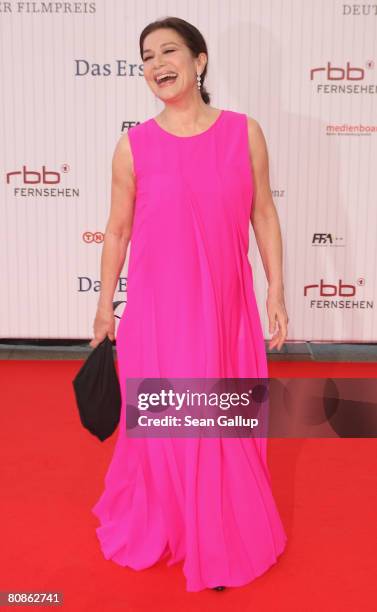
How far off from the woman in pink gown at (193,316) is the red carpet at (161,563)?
0.11 meters

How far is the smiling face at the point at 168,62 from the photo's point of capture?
7.03 ft

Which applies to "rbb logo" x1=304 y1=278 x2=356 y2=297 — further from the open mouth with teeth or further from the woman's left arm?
the open mouth with teeth

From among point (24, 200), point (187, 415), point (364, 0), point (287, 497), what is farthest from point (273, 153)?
point (187, 415)

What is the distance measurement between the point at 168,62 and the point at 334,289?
3066 millimetres

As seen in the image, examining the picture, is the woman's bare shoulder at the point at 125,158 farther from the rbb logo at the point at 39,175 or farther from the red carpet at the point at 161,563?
the rbb logo at the point at 39,175

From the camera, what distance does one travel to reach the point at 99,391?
2.35 m

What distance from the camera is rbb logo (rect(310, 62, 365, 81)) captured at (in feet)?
15.3

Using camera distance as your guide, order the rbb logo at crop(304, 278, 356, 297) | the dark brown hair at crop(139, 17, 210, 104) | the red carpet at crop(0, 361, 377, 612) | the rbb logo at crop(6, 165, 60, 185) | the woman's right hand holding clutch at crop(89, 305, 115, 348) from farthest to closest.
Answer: the rbb logo at crop(304, 278, 356, 297), the rbb logo at crop(6, 165, 60, 185), the woman's right hand holding clutch at crop(89, 305, 115, 348), the red carpet at crop(0, 361, 377, 612), the dark brown hair at crop(139, 17, 210, 104)

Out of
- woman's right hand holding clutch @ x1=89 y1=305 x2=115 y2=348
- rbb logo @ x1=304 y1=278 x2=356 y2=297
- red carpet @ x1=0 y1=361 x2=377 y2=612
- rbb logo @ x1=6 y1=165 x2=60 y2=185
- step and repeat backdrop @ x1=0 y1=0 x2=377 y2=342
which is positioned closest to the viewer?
red carpet @ x1=0 y1=361 x2=377 y2=612

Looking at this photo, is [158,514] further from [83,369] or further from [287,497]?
[287,497]

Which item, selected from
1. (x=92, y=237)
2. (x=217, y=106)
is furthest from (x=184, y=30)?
(x=92, y=237)

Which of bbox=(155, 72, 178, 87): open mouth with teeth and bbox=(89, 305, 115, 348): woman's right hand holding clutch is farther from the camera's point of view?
bbox=(89, 305, 115, 348): woman's right hand holding clutch

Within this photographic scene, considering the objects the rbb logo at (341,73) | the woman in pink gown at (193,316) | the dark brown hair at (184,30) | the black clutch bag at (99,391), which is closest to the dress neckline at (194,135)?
the woman in pink gown at (193,316)

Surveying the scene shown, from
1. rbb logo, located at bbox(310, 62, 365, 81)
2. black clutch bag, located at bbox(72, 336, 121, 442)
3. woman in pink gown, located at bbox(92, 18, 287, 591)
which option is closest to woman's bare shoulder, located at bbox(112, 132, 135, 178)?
woman in pink gown, located at bbox(92, 18, 287, 591)
